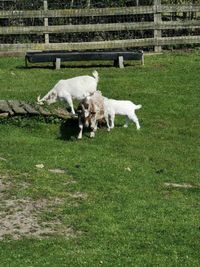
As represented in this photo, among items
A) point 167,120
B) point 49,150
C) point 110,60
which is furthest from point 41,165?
point 110,60

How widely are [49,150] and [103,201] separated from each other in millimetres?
2952

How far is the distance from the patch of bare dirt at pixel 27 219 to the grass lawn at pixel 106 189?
0.01 metres

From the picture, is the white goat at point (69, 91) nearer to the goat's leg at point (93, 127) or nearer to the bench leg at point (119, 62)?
the goat's leg at point (93, 127)

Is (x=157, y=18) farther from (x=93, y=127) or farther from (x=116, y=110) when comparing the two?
(x=93, y=127)

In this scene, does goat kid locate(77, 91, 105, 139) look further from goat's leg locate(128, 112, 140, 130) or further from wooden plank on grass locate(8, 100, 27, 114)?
wooden plank on grass locate(8, 100, 27, 114)

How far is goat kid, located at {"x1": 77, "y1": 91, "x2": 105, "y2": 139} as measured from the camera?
14297 millimetres

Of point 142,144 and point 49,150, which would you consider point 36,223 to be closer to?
point 49,150

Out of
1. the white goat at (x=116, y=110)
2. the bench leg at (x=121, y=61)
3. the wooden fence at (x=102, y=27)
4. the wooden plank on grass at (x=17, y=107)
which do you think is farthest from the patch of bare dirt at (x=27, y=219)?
the wooden fence at (x=102, y=27)

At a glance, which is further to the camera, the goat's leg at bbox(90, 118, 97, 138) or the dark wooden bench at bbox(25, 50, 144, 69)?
the dark wooden bench at bbox(25, 50, 144, 69)

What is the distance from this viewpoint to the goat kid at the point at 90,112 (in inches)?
563

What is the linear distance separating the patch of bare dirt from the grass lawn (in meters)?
0.01

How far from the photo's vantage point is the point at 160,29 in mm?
23891

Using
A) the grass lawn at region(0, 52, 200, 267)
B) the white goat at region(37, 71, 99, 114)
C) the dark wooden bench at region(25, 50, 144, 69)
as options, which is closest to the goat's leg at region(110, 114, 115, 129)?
the grass lawn at region(0, 52, 200, 267)

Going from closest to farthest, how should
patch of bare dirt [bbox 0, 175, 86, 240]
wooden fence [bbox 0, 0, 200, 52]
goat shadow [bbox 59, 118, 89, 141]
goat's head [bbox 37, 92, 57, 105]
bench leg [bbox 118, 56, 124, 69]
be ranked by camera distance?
patch of bare dirt [bbox 0, 175, 86, 240], goat shadow [bbox 59, 118, 89, 141], goat's head [bbox 37, 92, 57, 105], bench leg [bbox 118, 56, 124, 69], wooden fence [bbox 0, 0, 200, 52]
